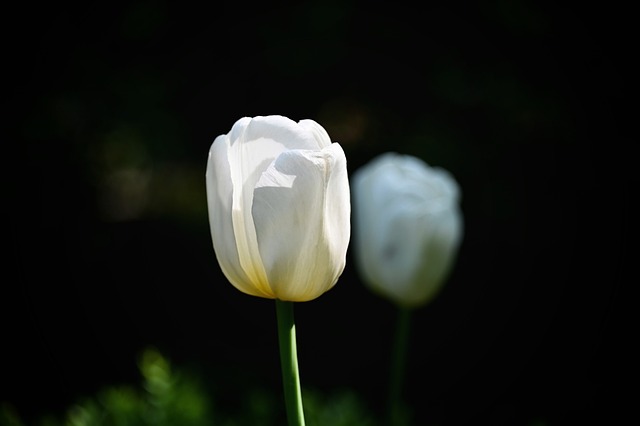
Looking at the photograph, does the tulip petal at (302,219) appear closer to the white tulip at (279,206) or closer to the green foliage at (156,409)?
the white tulip at (279,206)

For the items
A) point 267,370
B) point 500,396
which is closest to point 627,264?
point 500,396

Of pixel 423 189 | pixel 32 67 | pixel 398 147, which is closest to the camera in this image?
pixel 423 189

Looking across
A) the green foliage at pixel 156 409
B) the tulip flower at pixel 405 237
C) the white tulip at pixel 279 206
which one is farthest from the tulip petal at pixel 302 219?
the green foliage at pixel 156 409

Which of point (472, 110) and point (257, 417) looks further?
point (472, 110)

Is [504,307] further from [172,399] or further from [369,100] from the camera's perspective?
[172,399]

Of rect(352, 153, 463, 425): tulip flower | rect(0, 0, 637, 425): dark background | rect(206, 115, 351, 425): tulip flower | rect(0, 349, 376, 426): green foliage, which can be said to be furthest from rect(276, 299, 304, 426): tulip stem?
rect(0, 0, 637, 425): dark background

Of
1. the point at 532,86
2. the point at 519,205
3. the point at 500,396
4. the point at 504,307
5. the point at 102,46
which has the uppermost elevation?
the point at 102,46

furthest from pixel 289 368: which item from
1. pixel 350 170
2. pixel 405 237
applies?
pixel 350 170
